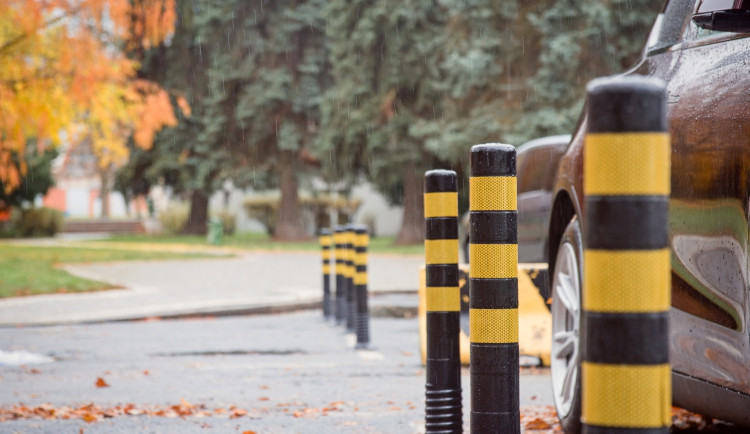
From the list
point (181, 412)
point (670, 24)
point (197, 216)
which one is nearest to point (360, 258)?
point (181, 412)

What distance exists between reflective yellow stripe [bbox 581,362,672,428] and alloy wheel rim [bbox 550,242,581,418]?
6.94 feet

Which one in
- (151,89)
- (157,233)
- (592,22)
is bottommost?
(157,233)

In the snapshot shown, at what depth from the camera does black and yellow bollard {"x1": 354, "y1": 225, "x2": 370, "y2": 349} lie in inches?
362

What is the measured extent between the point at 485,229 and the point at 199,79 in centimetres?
3603

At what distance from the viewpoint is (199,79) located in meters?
38.9

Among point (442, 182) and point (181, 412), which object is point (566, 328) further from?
point (181, 412)

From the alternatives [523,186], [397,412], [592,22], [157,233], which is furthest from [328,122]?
[397,412]

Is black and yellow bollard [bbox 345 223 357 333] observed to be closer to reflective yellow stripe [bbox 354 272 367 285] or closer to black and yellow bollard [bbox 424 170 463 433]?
reflective yellow stripe [bbox 354 272 367 285]

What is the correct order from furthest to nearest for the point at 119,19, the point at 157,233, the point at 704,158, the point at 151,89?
1. the point at 157,233
2. the point at 151,89
3. the point at 119,19
4. the point at 704,158

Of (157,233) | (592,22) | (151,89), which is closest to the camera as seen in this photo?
(151,89)

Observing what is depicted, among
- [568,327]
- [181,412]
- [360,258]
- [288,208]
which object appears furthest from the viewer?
[288,208]

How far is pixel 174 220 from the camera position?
43.3 m

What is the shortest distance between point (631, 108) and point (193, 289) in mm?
14356

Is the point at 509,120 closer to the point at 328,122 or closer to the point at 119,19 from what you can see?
the point at 328,122
